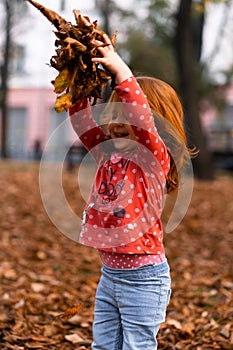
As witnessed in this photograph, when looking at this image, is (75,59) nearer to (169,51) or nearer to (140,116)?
(140,116)

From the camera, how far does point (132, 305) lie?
2.75 metres

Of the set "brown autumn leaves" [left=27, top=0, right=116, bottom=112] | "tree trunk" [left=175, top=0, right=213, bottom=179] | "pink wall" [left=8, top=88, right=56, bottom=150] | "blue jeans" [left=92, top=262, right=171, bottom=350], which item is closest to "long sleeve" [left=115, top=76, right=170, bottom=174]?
"brown autumn leaves" [left=27, top=0, right=116, bottom=112]

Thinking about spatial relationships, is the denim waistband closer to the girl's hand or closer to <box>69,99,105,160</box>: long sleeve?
<box>69,99,105,160</box>: long sleeve

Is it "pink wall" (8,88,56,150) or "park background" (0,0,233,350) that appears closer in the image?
"park background" (0,0,233,350)

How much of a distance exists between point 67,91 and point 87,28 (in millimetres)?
294

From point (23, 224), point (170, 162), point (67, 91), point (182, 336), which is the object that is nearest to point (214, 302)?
point (182, 336)

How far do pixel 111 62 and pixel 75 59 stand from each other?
6.0 inches

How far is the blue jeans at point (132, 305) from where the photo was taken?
2758 mm

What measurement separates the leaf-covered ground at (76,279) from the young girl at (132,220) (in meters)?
1.10

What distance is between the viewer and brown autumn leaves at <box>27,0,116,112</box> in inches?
97.7

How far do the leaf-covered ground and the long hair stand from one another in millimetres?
1508

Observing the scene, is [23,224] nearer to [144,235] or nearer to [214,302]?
[214,302]

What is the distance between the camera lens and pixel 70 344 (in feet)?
12.8

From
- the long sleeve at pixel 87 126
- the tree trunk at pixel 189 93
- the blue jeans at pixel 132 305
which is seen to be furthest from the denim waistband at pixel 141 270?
the tree trunk at pixel 189 93
